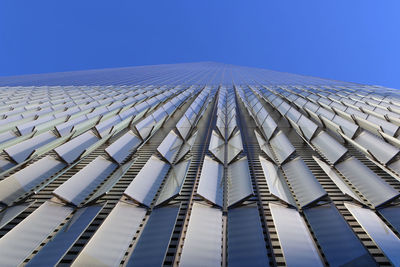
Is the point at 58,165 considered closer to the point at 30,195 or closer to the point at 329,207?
the point at 30,195

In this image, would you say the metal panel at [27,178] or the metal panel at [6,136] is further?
the metal panel at [6,136]

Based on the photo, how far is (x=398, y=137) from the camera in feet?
23.1

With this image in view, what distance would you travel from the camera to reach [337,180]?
5164 mm

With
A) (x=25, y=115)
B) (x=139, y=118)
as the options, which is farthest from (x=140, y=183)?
(x=25, y=115)

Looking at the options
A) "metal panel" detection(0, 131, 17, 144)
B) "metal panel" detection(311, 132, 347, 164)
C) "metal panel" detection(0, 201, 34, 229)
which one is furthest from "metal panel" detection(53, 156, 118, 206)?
"metal panel" detection(311, 132, 347, 164)

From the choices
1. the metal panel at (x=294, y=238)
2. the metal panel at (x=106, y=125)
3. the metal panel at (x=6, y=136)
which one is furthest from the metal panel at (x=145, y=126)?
the metal panel at (x=294, y=238)

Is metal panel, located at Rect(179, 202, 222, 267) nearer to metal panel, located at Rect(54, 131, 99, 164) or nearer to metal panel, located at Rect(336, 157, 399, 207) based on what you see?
metal panel, located at Rect(336, 157, 399, 207)

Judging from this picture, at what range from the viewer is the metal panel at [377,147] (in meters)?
5.88

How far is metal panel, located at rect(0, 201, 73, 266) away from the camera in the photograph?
3172 mm

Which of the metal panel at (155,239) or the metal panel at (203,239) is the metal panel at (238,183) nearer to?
the metal panel at (203,239)

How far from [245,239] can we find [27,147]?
607 centimetres

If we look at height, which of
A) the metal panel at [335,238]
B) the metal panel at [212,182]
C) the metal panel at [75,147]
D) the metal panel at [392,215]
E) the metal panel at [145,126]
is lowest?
the metal panel at [335,238]

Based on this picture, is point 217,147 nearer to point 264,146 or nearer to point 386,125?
point 264,146

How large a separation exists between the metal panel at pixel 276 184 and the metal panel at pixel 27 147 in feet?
18.7
